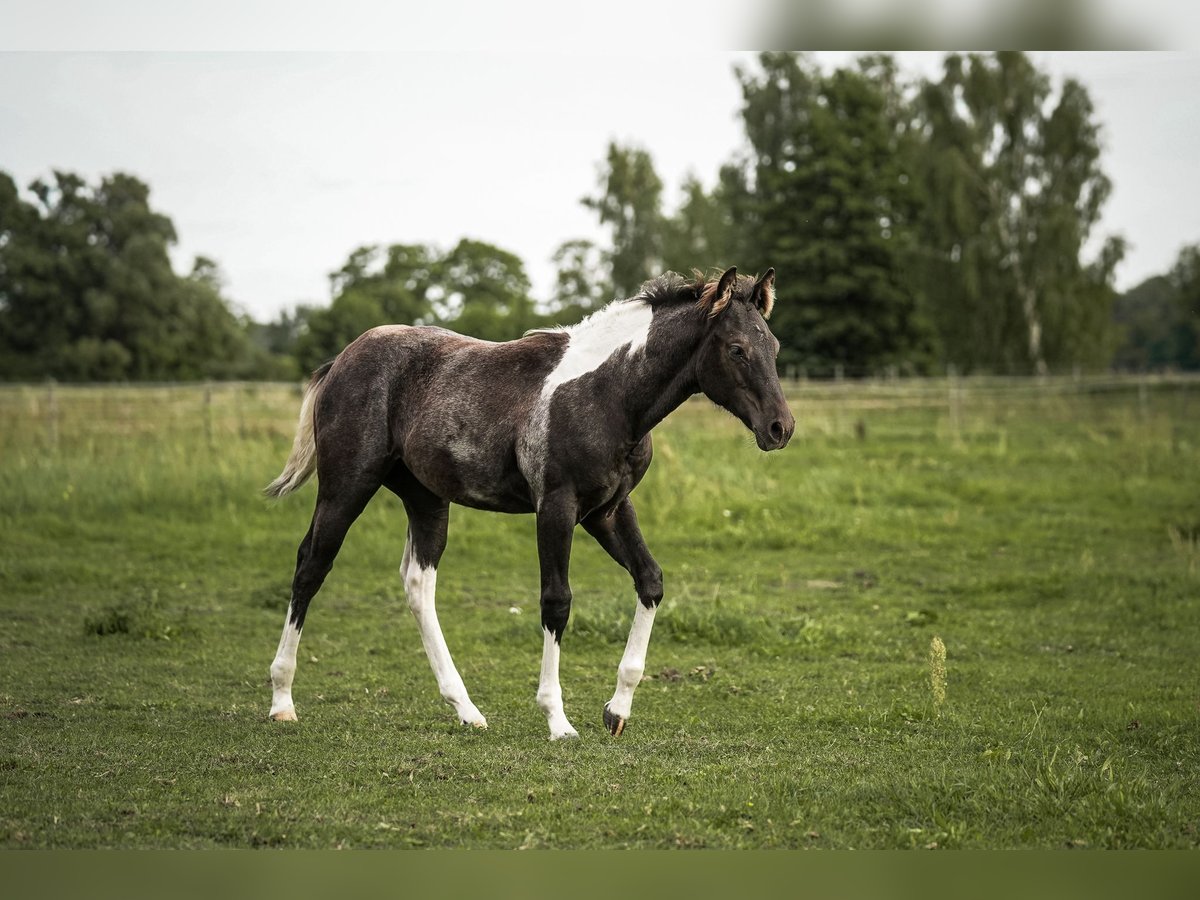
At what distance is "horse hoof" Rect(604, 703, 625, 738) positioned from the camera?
5723 mm

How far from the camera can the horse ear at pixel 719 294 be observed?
5.51 meters

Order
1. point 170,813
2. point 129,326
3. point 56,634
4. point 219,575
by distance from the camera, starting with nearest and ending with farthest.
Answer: point 170,813, point 56,634, point 219,575, point 129,326

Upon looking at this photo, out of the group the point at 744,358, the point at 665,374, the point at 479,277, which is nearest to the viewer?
the point at 744,358

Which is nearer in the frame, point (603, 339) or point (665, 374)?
point (665, 374)

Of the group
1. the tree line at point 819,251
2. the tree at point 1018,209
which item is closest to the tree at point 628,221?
the tree line at point 819,251

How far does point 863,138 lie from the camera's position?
4275 cm

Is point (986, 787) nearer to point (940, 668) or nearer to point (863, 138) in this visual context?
point (940, 668)

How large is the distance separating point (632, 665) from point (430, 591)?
1313mm

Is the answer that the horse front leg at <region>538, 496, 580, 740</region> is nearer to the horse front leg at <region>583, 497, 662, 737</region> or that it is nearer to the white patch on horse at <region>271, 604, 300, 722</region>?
the horse front leg at <region>583, 497, 662, 737</region>

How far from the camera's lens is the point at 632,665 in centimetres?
581

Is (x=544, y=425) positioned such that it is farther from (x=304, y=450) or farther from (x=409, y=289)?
(x=409, y=289)

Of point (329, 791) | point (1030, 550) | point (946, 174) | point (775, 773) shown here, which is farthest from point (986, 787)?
point (946, 174)

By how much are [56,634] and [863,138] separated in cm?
3938

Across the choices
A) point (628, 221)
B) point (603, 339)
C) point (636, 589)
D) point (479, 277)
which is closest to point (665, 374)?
point (603, 339)
